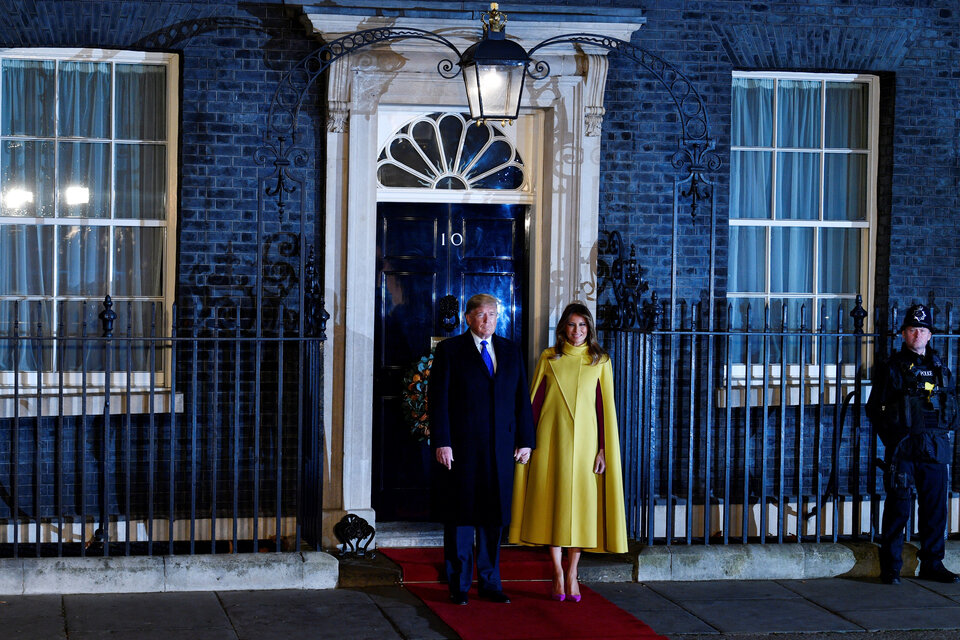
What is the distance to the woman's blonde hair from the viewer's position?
22.9ft

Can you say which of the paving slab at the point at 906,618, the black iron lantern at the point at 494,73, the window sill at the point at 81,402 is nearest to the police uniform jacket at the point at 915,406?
the paving slab at the point at 906,618

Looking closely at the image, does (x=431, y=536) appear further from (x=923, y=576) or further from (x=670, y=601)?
(x=923, y=576)

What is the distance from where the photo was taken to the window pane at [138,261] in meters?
8.13

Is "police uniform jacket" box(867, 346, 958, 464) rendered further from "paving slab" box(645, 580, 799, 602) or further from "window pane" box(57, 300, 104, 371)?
"window pane" box(57, 300, 104, 371)

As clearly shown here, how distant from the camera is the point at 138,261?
816 centimetres

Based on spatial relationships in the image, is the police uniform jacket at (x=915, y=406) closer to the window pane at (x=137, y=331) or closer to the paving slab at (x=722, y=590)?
the paving slab at (x=722, y=590)

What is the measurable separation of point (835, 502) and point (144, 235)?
4856 millimetres

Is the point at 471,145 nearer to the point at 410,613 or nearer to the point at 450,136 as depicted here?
the point at 450,136

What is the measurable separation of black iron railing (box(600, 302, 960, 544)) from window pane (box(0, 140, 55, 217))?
3.82 meters

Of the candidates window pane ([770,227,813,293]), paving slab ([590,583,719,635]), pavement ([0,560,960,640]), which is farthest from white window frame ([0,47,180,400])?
window pane ([770,227,813,293])

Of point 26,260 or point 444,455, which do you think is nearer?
point 444,455

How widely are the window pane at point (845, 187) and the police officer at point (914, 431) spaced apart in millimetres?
1577

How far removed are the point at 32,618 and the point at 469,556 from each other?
2361mm

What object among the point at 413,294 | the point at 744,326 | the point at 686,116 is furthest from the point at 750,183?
the point at 413,294
